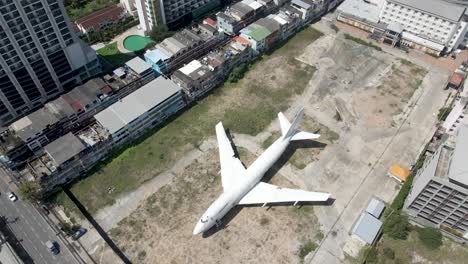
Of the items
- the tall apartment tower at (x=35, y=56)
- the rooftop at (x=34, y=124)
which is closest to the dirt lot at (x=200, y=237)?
the rooftop at (x=34, y=124)

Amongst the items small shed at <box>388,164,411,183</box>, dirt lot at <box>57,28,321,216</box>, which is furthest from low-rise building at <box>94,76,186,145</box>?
small shed at <box>388,164,411,183</box>

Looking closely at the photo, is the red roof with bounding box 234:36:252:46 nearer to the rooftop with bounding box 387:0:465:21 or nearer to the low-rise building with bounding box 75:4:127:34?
the low-rise building with bounding box 75:4:127:34

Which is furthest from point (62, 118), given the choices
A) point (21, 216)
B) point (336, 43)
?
point (336, 43)

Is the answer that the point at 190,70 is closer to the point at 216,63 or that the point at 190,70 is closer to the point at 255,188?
the point at 216,63

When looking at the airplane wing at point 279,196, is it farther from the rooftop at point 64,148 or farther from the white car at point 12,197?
the white car at point 12,197

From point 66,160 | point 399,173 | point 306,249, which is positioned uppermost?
point 66,160

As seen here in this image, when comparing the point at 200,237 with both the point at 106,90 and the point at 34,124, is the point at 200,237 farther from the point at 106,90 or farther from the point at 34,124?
the point at 34,124

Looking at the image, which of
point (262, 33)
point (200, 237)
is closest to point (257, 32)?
point (262, 33)
